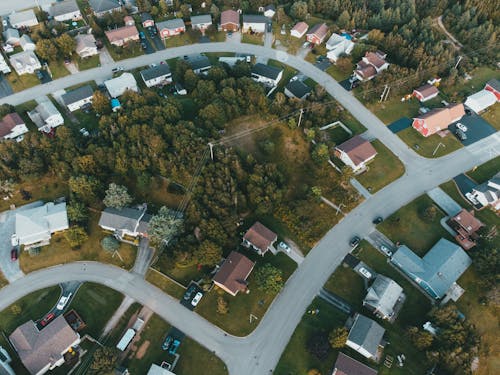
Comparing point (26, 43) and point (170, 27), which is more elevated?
point (170, 27)

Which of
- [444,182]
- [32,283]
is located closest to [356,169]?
[444,182]

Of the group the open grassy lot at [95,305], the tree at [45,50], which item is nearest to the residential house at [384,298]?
the open grassy lot at [95,305]

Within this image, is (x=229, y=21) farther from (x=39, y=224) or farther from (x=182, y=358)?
(x=182, y=358)

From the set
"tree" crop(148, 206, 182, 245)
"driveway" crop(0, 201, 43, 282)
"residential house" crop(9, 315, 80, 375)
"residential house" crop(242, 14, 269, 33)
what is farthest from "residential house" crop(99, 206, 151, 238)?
"residential house" crop(242, 14, 269, 33)

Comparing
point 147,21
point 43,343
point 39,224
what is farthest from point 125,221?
point 147,21

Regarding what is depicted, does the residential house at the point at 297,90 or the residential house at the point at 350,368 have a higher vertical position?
the residential house at the point at 297,90

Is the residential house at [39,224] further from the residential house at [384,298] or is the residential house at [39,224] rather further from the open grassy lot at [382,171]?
the open grassy lot at [382,171]
